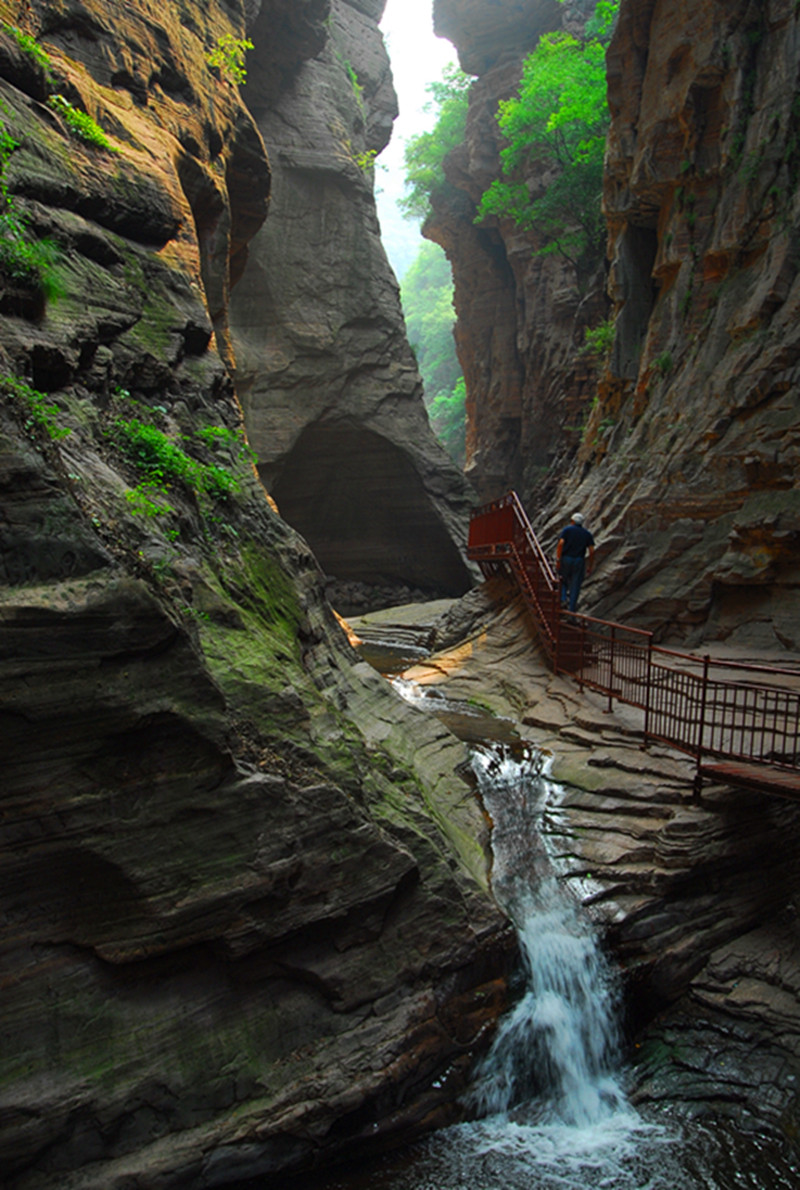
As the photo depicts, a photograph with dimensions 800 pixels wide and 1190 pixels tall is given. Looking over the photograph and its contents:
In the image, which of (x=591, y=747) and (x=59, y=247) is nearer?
(x=59, y=247)

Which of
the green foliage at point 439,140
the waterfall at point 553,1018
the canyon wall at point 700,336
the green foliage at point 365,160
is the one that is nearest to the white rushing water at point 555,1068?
the waterfall at point 553,1018

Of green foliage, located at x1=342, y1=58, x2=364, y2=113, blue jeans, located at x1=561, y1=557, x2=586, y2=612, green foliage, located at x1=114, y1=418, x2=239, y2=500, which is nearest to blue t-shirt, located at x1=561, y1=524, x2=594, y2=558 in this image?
blue jeans, located at x1=561, y1=557, x2=586, y2=612

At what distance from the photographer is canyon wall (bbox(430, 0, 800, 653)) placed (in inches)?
464

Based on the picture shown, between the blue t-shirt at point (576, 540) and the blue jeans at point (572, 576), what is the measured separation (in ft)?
0.39

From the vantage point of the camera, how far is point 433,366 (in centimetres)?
6006

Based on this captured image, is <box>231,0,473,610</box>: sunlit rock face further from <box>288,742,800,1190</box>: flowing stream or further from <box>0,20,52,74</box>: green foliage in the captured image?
<box>288,742,800,1190</box>: flowing stream

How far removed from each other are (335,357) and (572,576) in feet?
49.3

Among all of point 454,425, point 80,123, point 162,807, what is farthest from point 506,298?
point 162,807

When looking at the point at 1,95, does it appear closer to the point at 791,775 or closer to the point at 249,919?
the point at 249,919

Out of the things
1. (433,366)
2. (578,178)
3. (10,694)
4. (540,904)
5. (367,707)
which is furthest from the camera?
(433,366)

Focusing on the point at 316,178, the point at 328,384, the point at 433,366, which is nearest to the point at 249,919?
the point at 328,384

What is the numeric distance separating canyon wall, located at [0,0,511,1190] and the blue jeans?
552 centimetres

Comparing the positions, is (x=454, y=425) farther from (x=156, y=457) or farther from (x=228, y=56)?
(x=156, y=457)

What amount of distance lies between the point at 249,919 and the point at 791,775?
16.2ft
